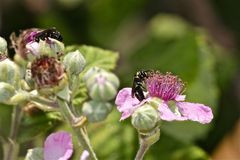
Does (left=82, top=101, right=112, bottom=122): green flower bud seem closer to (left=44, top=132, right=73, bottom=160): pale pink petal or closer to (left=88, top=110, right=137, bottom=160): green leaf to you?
(left=44, top=132, right=73, bottom=160): pale pink petal

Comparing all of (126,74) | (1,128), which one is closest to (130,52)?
(126,74)

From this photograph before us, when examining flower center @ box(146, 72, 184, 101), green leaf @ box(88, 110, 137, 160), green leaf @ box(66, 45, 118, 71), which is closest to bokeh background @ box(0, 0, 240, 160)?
green leaf @ box(88, 110, 137, 160)

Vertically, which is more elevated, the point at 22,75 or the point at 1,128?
the point at 22,75

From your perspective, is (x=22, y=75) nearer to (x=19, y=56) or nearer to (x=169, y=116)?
(x=19, y=56)

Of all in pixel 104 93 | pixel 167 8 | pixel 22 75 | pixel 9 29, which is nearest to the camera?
pixel 104 93

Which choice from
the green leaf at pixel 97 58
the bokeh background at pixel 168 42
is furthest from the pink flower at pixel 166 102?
the bokeh background at pixel 168 42

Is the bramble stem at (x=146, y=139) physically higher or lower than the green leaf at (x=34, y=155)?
higher

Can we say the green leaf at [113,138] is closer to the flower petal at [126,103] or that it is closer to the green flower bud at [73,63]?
the flower petal at [126,103]
